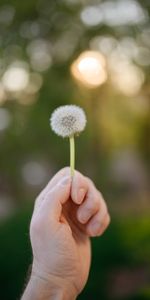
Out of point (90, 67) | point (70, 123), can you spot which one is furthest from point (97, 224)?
point (90, 67)

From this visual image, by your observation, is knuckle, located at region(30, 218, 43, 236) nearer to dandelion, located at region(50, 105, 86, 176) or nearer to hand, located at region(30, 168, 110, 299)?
hand, located at region(30, 168, 110, 299)

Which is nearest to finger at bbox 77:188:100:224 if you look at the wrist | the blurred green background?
the wrist

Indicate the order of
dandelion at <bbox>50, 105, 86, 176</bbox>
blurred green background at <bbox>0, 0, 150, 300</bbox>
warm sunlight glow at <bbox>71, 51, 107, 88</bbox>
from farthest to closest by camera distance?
warm sunlight glow at <bbox>71, 51, 107, 88</bbox>
blurred green background at <bbox>0, 0, 150, 300</bbox>
dandelion at <bbox>50, 105, 86, 176</bbox>

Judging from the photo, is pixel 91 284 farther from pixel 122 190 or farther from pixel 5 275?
pixel 122 190

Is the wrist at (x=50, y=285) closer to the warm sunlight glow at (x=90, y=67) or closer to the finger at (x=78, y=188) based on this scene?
the finger at (x=78, y=188)

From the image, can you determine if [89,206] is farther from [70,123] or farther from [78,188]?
[70,123]

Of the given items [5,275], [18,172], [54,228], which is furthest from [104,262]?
[54,228]

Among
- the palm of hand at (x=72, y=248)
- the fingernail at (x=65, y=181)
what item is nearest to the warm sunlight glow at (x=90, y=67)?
the palm of hand at (x=72, y=248)
